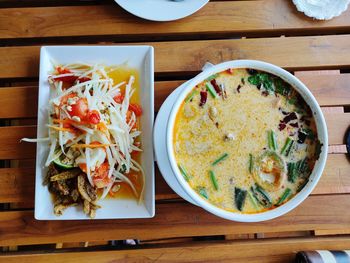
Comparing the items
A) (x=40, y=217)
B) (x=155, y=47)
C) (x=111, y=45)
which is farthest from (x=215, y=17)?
(x=40, y=217)

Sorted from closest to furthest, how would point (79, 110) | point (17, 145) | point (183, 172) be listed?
point (183, 172)
point (79, 110)
point (17, 145)

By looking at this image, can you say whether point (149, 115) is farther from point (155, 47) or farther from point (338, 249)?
point (338, 249)

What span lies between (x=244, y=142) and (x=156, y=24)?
46 centimetres

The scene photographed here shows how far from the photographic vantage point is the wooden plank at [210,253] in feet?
3.89

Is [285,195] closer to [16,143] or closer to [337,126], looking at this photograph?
[337,126]

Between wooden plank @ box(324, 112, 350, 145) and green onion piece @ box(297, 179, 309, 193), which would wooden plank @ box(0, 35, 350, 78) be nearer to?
wooden plank @ box(324, 112, 350, 145)

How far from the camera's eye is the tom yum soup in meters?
1.00

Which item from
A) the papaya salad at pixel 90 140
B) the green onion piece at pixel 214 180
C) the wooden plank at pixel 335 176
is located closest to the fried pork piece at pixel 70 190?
the papaya salad at pixel 90 140

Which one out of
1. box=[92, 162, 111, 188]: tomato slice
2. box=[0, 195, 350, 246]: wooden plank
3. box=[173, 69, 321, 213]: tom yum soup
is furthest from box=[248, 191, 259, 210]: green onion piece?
box=[92, 162, 111, 188]: tomato slice

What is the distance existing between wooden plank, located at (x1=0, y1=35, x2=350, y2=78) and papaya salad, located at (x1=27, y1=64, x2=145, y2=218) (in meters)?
0.13

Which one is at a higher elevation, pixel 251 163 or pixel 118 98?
pixel 118 98

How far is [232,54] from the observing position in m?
1.25

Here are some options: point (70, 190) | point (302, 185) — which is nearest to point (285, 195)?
point (302, 185)

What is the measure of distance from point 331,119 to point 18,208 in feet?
Result: 2.94
